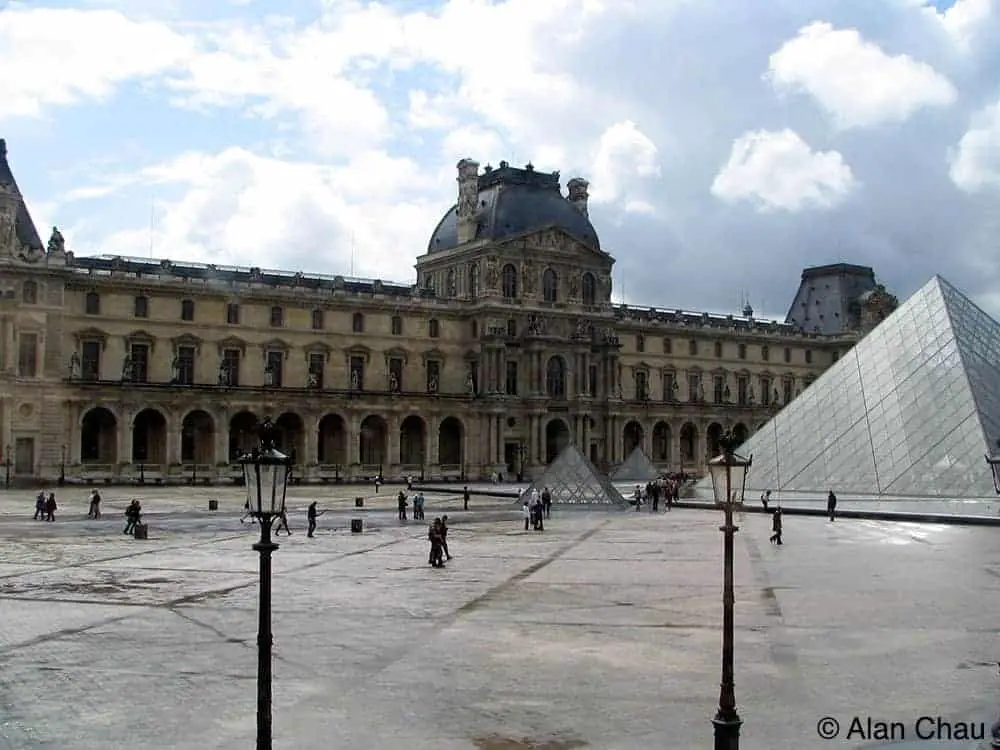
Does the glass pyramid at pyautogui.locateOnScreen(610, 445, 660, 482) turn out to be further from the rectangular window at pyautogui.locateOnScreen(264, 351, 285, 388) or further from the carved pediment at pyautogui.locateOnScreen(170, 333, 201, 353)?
the carved pediment at pyautogui.locateOnScreen(170, 333, 201, 353)

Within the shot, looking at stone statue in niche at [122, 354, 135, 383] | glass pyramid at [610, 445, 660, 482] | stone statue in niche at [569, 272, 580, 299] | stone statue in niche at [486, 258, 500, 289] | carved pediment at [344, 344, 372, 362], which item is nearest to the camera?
stone statue in niche at [122, 354, 135, 383]

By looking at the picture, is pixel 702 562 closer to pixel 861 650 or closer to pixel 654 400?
pixel 861 650

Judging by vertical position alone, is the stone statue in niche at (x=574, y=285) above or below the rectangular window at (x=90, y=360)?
above

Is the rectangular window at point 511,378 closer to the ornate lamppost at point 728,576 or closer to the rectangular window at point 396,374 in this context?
the rectangular window at point 396,374

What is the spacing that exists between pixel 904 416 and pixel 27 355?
3899 cm

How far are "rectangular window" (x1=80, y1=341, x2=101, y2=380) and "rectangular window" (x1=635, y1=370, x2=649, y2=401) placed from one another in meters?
35.0

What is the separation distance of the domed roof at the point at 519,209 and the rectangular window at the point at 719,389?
579 inches

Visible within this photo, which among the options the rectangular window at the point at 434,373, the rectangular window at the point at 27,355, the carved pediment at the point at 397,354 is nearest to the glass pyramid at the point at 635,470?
the rectangular window at the point at 434,373

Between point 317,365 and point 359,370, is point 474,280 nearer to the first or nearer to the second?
point 359,370

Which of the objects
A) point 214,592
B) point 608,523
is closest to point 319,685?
point 214,592

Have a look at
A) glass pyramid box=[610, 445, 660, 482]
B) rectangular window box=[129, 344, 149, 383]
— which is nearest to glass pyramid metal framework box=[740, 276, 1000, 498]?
glass pyramid box=[610, 445, 660, 482]

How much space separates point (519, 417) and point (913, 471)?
31.4 m

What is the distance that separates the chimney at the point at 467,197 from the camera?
73938mm

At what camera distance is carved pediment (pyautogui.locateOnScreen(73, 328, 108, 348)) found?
58.9 meters
